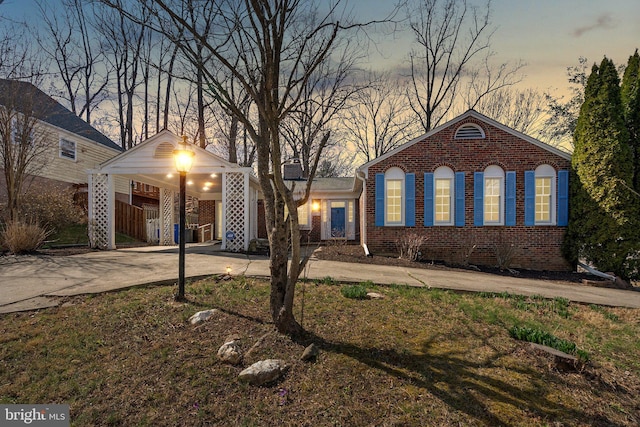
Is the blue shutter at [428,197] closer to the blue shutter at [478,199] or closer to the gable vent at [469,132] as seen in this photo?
the blue shutter at [478,199]

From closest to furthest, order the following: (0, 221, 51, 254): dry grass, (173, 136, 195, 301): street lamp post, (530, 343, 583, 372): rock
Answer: (530, 343, 583, 372): rock → (173, 136, 195, 301): street lamp post → (0, 221, 51, 254): dry grass

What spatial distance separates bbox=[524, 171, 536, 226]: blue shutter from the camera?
988 centimetres

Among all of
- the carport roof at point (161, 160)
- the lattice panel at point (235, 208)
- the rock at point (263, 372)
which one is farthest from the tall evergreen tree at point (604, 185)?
the lattice panel at point (235, 208)

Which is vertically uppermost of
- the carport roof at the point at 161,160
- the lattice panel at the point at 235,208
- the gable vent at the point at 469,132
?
the gable vent at the point at 469,132

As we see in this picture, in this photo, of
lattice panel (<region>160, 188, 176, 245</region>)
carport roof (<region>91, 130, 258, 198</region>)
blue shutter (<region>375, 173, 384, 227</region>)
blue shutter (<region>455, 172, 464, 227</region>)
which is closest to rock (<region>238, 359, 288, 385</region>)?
blue shutter (<region>375, 173, 384, 227</region>)

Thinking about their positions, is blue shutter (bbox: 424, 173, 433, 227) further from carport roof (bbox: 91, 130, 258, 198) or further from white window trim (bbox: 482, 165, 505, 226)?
carport roof (bbox: 91, 130, 258, 198)

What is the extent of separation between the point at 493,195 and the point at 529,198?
110cm

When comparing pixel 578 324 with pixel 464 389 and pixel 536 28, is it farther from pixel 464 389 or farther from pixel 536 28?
pixel 536 28

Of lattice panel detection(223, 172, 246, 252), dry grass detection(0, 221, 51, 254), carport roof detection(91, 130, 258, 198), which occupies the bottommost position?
dry grass detection(0, 221, 51, 254)

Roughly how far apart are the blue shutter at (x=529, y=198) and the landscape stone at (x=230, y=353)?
412 inches

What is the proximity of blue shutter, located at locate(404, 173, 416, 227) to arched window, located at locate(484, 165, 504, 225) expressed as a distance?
2.44 m

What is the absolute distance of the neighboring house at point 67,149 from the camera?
1409cm

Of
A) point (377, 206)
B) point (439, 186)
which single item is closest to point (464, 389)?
point (377, 206)

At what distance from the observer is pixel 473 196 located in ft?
33.3
